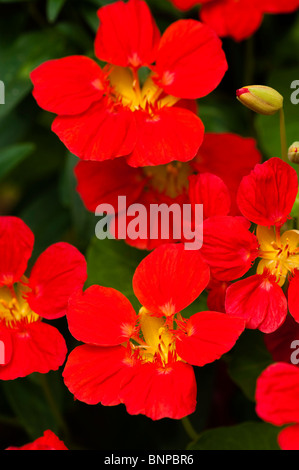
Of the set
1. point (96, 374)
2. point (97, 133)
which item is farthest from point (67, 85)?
point (96, 374)

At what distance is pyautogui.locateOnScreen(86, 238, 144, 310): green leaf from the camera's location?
2.27ft

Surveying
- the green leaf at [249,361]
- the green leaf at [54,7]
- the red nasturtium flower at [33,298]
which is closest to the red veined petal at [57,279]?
the red nasturtium flower at [33,298]

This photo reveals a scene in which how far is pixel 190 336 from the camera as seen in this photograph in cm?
57

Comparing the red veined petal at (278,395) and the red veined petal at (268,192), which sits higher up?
the red veined petal at (268,192)

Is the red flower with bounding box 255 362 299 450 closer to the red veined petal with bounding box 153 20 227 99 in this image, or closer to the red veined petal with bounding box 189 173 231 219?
the red veined petal with bounding box 189 173 231 219

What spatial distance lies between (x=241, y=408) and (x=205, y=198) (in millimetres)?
420

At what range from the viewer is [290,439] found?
1.67 feet

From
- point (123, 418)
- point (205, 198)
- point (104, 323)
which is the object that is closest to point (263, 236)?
point (205, 198)

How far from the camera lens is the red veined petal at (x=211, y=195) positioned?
2.00 feet

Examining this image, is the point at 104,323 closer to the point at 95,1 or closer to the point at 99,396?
the point at 99,396

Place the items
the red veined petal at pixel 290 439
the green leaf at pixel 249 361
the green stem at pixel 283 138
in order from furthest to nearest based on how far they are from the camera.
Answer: the green leaf at pixel 249 361
the green stem at pixel 283 138
the red veined petal at pixel 290 439

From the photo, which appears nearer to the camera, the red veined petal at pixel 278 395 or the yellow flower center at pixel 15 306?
the red veined petal at pixel 278 395

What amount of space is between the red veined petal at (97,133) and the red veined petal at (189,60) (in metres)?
0.06

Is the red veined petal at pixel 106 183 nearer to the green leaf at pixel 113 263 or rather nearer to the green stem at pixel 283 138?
the green leaf at pixel 113 263
